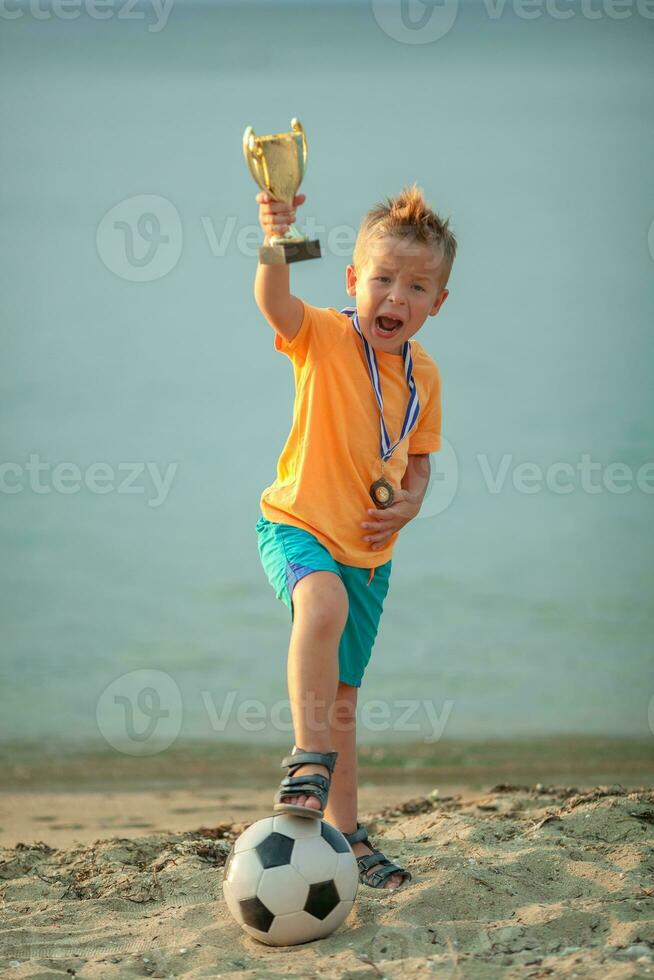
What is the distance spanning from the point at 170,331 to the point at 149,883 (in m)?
7.27

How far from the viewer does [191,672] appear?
740 cm

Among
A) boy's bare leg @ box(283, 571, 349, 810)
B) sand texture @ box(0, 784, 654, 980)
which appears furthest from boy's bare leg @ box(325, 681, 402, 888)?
boy's bare leg @ box(283, 571, 349, 810)

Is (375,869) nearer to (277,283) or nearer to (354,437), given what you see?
(354,437)

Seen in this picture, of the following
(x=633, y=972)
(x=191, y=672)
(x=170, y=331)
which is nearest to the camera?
(x=633, y=972)

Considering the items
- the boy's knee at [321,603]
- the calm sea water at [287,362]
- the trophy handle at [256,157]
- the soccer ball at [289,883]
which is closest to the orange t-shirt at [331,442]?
the boy's knee at [321,603]

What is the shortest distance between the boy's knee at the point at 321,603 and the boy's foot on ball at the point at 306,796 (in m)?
0.34

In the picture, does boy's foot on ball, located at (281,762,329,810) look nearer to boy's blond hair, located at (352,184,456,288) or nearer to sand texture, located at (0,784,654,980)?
sand texture, located at (0,784,654,980)

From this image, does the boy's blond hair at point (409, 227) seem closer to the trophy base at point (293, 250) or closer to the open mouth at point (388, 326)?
the open mouth at point (388, 326)

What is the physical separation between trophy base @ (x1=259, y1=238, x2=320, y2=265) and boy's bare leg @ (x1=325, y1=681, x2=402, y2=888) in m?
1.29

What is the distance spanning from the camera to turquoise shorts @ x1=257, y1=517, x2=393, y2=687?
329 centimetres

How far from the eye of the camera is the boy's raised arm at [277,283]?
10.1 feet

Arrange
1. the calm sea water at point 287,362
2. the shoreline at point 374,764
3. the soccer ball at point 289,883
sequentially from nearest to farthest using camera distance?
the soccer ball at point 289,883 < the shoreline at point 374,764 < the calm sea water at point 287,362

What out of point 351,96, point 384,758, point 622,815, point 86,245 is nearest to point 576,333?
point 351,96

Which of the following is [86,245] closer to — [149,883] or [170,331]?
[170,331]
